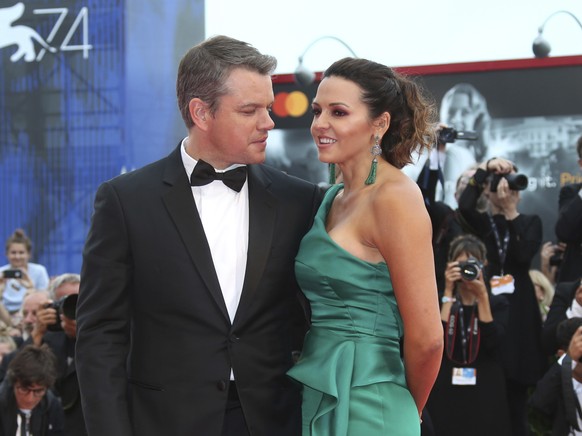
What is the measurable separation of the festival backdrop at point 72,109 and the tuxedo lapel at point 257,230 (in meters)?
6.55

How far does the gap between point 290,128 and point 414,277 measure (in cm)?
Result: 452

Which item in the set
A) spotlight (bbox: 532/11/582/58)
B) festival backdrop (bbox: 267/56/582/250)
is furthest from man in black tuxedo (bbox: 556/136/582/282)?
spotlight (bbox: 532/11/582/58)

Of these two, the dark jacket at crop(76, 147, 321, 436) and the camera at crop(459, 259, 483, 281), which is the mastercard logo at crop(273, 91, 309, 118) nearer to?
the camera at crop(459, 259, 483, 281)

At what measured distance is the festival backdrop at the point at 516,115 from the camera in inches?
252

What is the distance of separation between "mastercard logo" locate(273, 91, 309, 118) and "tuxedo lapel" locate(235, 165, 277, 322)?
4.11 m

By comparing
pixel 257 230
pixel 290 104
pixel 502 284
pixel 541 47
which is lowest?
pixel 502 284

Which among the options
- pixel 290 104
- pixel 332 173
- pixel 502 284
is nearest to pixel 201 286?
pixel 332 173

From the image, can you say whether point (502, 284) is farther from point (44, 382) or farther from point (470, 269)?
point (44, 382)

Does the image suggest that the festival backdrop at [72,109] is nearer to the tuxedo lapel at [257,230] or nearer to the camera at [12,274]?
the camera at [12,274]

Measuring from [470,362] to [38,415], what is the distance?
2140 millimetres

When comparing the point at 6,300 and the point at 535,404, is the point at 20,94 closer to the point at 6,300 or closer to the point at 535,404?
the point at 6,300

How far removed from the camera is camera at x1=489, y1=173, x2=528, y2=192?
4887mm

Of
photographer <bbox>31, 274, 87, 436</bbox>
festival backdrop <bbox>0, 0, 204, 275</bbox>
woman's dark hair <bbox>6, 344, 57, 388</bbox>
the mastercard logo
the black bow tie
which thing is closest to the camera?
the black bow tie

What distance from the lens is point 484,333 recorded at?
4.75 metres
